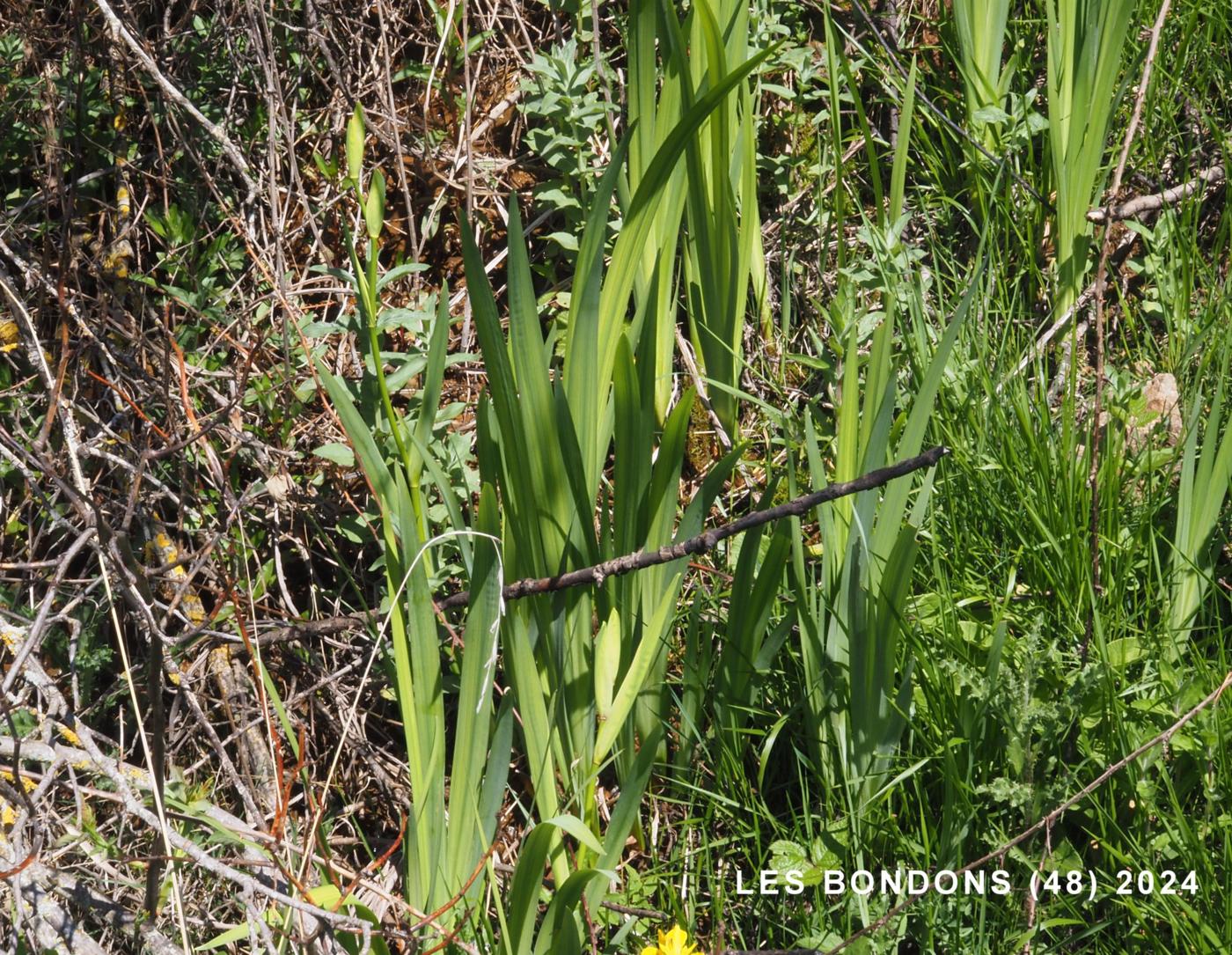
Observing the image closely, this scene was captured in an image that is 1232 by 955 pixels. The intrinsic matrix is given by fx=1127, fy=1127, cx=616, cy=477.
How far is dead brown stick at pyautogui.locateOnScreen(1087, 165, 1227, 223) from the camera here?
6.84ft

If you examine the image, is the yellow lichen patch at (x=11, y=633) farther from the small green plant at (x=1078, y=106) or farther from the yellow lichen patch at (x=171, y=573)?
the small green plant at (x=1078, y=106)

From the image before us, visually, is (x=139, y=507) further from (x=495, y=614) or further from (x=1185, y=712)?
(x=1185, y=712)

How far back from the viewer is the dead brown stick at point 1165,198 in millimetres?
2084

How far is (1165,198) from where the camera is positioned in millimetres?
2137

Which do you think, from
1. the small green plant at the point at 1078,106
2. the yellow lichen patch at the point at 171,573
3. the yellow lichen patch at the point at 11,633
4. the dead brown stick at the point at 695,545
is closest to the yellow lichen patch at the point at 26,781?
the yellow lichen patch at the point at 11,633

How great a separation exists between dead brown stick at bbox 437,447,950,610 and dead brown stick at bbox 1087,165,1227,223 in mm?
987

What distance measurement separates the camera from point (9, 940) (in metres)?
1.53

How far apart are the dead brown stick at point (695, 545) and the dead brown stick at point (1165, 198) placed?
99cm

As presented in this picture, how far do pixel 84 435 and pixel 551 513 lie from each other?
1116 mm

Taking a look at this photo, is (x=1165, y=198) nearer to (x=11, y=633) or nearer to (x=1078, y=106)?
(x=1078, y=106)

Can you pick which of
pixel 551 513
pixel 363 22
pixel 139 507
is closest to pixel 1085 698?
pixel 551 513

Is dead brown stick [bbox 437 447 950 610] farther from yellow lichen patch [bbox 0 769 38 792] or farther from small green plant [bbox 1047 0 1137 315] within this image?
small green plant [bbox 1047 0 1137 315]

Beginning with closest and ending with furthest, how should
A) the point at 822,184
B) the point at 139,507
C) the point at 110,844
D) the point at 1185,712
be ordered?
the point at 1185,712 → the point at 110,844 → the point at 139,507 → the point at 822,184

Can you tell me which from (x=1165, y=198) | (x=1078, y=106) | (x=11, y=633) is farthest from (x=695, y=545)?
(x=1165, y=198)
